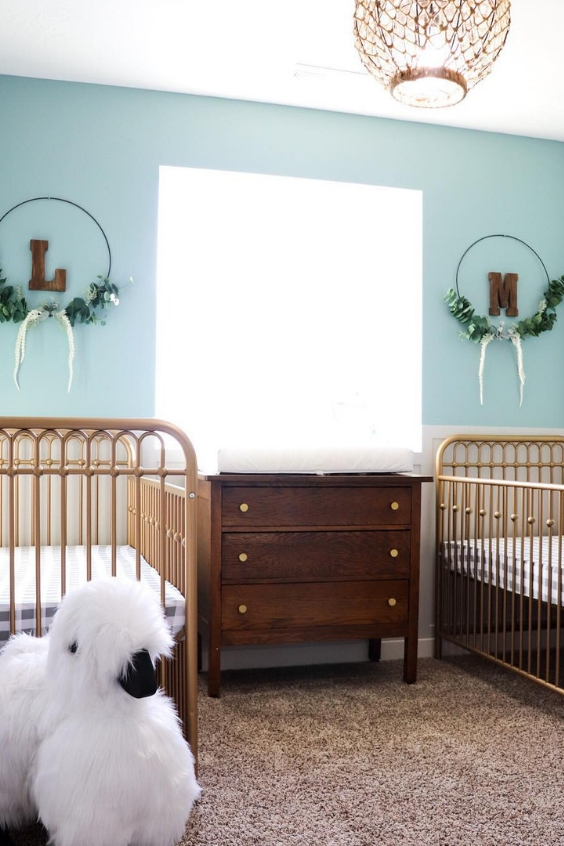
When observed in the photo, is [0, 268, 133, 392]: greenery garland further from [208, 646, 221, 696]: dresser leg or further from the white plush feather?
the white plush feather

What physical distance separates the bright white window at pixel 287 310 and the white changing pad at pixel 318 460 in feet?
1.67

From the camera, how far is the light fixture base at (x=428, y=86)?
1.72 metres

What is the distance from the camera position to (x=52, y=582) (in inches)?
78.8

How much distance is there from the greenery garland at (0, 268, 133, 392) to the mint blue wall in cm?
4

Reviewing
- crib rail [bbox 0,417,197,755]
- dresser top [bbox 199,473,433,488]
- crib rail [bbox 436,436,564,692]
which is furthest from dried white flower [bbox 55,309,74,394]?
crib rail [bbox 436,436,564,692]

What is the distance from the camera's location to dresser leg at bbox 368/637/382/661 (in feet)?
10.1

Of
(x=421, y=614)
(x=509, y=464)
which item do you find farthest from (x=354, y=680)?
(x=509, y=464)

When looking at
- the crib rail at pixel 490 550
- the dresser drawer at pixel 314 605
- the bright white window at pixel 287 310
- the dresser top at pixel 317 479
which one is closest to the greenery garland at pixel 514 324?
the bright white window at pixel 287 310

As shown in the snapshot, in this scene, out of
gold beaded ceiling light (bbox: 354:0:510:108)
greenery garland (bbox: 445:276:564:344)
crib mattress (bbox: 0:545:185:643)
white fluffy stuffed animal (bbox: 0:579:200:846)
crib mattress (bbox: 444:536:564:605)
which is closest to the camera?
white fluffy stuffed animal (bbox: 0:579:200:846)

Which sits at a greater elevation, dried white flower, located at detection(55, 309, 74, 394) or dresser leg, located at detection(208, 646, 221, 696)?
dried white flower, located at detection(55, 309, 74, 394)

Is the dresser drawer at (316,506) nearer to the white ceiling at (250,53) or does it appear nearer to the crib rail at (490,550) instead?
the crib rail at (490,550)

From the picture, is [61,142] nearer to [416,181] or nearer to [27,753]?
[416,181]

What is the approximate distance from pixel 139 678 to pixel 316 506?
1267mm

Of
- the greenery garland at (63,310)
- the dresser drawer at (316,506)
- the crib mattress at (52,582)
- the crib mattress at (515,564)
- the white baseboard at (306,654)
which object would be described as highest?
the greenery garland at (63,310)
